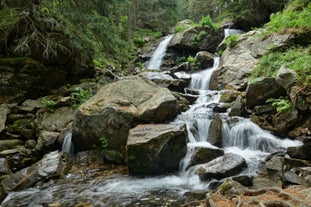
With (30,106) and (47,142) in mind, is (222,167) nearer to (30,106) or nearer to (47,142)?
(47,142)

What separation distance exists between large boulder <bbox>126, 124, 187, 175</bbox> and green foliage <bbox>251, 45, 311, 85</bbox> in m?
4.26

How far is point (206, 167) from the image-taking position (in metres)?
6.78

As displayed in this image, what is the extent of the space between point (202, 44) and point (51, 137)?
14698 mm

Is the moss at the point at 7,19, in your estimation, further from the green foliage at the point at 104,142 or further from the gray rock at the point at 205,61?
the gray rock at the point at 205,61

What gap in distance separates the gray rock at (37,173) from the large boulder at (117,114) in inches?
41.4

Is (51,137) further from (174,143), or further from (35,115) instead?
(174,143)

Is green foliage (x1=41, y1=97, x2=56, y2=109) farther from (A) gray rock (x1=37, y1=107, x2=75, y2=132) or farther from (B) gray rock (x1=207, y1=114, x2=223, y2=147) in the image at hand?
(B) gray rock (x1=207, y1=114, x2=223, y2=147)

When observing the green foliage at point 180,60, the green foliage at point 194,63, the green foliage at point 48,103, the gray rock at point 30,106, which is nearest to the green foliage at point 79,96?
the green foliage at point 48,103

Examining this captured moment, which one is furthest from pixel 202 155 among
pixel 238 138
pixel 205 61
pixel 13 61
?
pixel 205 61

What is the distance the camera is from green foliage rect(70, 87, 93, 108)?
1067cm

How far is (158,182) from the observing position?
689 centimetres

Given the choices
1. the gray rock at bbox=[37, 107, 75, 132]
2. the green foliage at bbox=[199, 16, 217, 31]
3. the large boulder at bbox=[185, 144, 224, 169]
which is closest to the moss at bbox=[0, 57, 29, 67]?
the gray rock at bbox=[37, 107, 75, 132]

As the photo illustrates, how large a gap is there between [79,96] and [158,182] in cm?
554

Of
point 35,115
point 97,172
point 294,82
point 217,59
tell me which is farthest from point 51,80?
point 217,59
